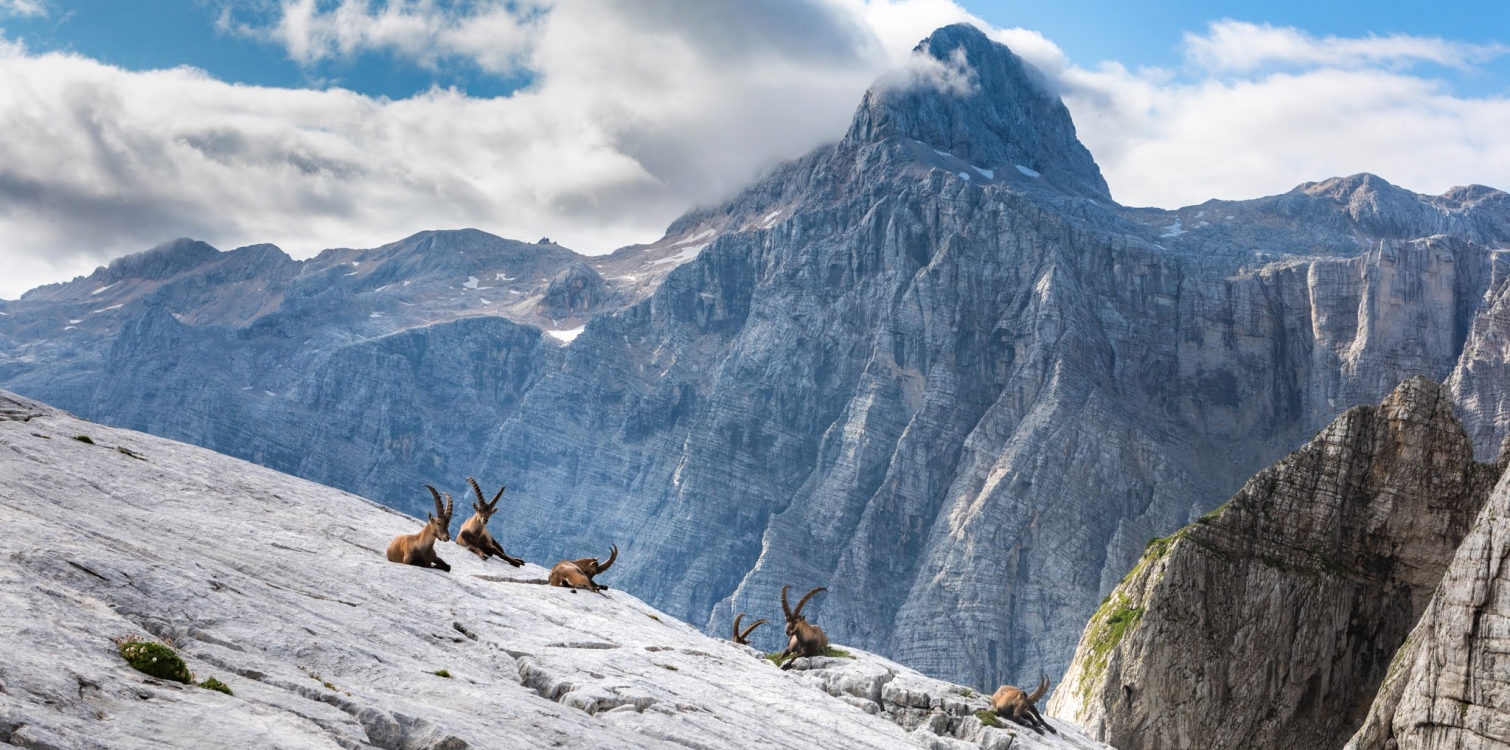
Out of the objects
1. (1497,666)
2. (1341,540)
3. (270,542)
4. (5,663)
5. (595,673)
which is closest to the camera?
(5,663)

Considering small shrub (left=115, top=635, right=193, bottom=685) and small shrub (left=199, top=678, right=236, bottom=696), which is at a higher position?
small shrub (left=115, top=635, right=193, bottom=685)

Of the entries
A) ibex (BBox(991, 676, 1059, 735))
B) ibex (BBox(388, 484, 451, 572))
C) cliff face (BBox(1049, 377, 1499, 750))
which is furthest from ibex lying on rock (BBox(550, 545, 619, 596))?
cliff face (BBox(1049, 377, 1499, 750))

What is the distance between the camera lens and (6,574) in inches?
685

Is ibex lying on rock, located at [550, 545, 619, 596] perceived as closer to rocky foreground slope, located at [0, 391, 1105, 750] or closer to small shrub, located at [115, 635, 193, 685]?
rocky foreground slope, located at [0, 391, 1105, 750]

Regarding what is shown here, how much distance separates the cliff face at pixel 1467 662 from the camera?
51781 millimetres

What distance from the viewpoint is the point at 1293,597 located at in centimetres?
8394

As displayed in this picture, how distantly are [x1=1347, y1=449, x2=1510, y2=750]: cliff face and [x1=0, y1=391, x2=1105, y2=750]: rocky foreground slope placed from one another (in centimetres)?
2567

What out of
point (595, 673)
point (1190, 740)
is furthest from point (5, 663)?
point (1190, 740)

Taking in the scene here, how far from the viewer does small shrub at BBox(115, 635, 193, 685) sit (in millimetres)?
15516

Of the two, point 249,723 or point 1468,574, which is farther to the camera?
point 1468,574

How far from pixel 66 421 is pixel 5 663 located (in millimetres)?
27951

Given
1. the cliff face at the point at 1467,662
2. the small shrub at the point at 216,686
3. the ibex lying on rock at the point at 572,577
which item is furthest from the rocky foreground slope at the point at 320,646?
the cliff face at the point at 1467,662

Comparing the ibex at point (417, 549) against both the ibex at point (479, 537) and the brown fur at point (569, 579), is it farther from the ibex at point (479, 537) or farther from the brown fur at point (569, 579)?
the ibex at point (479, 537)

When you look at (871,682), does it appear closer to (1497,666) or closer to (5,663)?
(5,663)
